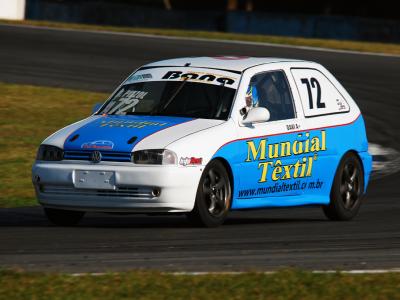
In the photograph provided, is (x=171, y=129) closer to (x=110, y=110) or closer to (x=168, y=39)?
(x=110, y=110)

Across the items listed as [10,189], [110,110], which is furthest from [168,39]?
[110,110]

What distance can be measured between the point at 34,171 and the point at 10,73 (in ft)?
49.7

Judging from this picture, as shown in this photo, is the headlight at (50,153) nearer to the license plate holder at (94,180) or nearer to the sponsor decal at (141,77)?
the license plate holder at (94,180)

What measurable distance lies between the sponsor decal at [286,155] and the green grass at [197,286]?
10.8 feet

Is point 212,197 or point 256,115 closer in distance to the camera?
point 212,197

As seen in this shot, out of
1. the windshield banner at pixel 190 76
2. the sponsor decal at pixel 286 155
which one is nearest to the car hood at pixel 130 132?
the sponsor decal at pixel 286 155

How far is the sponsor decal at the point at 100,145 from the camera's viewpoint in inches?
420

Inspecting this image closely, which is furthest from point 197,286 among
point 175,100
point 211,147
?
point 175,100

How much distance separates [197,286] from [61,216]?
3.93 metres

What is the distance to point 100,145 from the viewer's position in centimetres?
1071

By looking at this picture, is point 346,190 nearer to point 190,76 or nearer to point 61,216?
point 190,76

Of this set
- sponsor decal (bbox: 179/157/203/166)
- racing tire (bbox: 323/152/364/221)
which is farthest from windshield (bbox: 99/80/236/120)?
racing tire (bbox: 323/152/364/221)

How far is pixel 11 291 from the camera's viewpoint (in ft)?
24.4

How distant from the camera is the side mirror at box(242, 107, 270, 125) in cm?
1128
